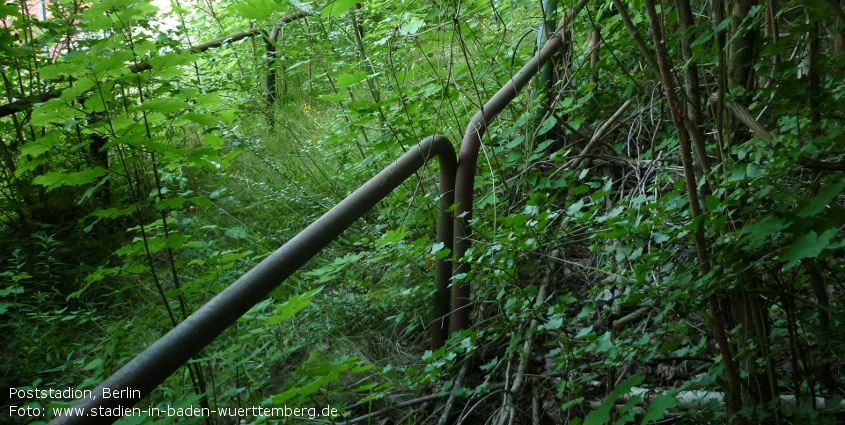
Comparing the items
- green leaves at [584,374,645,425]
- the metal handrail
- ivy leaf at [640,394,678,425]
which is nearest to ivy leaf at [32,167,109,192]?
the metal handrail

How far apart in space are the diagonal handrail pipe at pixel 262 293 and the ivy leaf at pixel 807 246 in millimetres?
1112

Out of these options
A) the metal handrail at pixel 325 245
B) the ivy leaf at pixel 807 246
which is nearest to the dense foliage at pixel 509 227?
the ivy leaf at pixel 807 246

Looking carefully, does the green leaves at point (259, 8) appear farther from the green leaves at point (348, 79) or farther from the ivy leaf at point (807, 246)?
the ivy leaf at point (807, 246)

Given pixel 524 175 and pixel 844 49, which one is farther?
pixel 524 175

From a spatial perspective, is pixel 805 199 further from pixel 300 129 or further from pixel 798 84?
pixel 300 129

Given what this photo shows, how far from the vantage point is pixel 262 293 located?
4.97 feet

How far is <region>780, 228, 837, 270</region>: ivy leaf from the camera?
3.47 ft

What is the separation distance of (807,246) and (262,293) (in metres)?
1.15

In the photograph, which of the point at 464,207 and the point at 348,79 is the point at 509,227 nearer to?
the point at 464,207

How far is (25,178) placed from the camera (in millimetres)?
4125

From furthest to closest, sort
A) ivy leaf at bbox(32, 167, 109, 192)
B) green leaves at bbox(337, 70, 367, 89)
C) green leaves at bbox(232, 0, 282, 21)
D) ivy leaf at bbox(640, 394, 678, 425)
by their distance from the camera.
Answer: green leaves at bbox(232, 0, 282, 21) → green leaves at bbox(337, 70, 367, 89) → ivy leaf at bbox(32, 167, 109, 192) → ivy leaf at bbox(640, 394, 678, 425)

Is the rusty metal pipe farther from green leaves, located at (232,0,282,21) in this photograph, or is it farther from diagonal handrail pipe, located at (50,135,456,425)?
green leaves, located at (232,0,282,21)

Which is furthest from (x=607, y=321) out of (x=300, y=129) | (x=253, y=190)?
(x=300, y=129)

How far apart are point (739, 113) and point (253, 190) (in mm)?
3290
